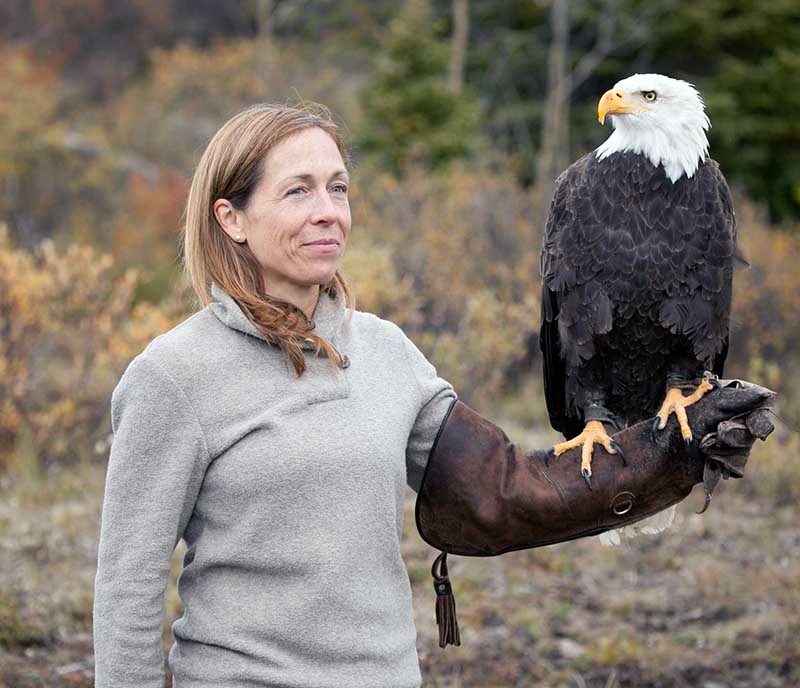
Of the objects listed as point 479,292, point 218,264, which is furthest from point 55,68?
point 218,264

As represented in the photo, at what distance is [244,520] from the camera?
6.50ft

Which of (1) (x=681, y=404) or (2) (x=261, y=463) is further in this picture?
(1) (x=681, y=404)

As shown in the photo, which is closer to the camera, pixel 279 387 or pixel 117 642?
pixel 117 642

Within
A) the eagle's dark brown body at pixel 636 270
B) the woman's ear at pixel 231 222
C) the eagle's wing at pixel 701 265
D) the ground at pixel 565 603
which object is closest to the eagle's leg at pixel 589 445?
the eagle's dark brown body at pixel 636 270

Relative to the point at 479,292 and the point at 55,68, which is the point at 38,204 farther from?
the point at 479,292

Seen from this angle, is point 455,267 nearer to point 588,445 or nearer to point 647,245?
point 647,245

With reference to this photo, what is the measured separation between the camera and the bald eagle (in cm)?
300

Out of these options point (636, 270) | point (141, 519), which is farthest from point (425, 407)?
point (636, 270)

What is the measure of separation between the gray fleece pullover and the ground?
6.70ft

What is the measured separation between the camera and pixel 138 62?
23.2 m

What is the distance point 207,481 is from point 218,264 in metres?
0.45

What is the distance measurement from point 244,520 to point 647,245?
1558 millimetres

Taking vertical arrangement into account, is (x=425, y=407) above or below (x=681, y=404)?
above

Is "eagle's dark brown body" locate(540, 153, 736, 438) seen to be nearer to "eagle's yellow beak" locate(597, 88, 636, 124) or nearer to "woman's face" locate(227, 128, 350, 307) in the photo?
"eagle's yellow beak" locate(597, 88, 636, 124)
